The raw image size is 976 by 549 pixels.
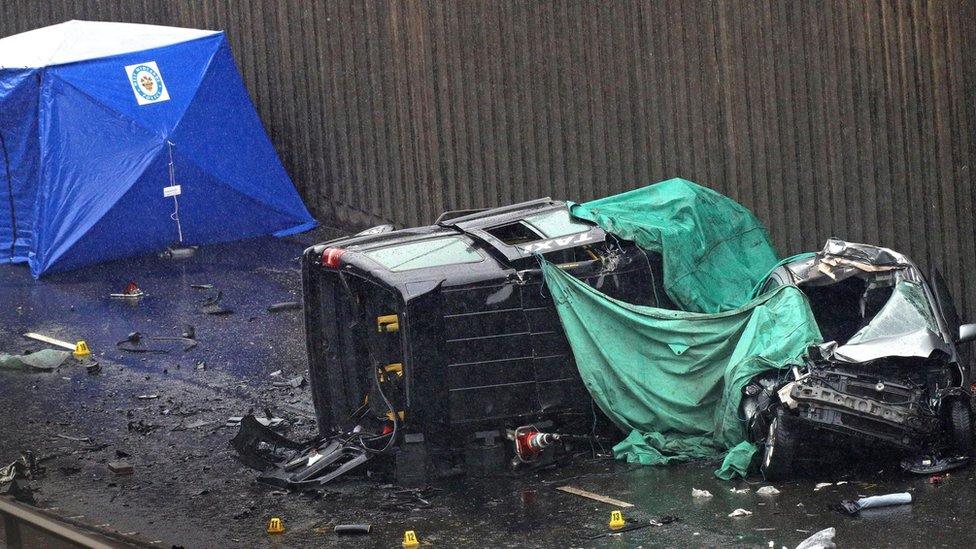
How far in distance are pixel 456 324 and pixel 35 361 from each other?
527 centimetres

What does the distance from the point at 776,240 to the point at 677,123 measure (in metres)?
1.59

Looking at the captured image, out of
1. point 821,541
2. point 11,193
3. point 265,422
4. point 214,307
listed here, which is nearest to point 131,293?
point 214,307

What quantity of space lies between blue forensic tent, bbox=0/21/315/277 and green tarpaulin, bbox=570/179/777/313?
748cm

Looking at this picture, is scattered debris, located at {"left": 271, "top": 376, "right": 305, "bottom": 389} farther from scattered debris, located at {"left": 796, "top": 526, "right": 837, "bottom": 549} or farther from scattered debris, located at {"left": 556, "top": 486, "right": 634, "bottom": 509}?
scattered debris, located at {"left": 796, "top": 526, "right": 837, "bottom": 549}

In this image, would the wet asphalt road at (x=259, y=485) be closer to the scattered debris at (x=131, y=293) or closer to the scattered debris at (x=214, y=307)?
the scattered debris at (x=214, y=307)

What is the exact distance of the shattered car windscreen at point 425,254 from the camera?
8.86 meters

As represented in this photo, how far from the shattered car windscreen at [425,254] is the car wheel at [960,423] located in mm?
3258

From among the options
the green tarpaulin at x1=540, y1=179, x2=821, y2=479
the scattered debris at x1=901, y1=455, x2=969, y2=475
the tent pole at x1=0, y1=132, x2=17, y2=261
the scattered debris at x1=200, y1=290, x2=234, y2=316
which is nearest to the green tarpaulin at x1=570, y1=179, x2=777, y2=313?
the green tarpaulin at x1=540, y1=179, x2=821, y2=479

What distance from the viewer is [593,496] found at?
828 cm

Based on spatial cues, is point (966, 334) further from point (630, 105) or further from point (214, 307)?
point (214, 307)

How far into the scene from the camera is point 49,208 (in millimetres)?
15180

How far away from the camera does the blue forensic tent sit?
15227 millimetres

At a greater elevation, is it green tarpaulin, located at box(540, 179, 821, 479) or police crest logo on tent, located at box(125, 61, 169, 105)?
police crest logo on tent, located at box(125, 61, 169, 105)

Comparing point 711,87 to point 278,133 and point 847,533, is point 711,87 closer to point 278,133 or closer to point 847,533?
point 847,533
